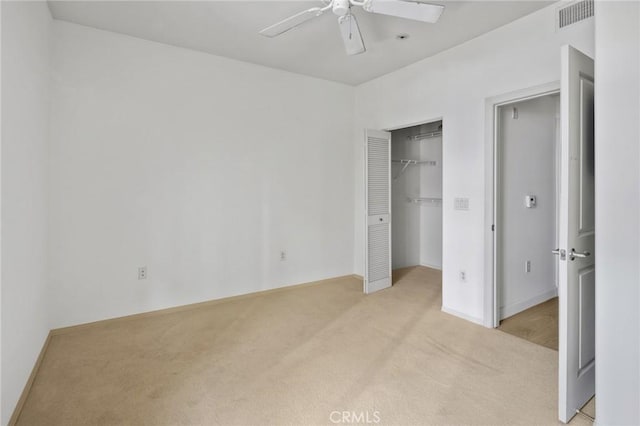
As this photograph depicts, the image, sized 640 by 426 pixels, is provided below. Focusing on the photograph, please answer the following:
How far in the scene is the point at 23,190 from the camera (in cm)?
→ 221

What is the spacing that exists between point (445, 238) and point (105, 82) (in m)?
3.66

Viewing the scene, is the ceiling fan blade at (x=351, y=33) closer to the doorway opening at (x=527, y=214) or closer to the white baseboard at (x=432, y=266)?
the doorway opening at (x=527, y=214)

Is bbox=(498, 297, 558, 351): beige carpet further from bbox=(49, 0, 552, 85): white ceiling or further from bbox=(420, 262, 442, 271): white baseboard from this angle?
bbox=(49, 0, 552, 85): white ceiling

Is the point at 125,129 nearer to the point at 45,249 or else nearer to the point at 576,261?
the point at 45,249

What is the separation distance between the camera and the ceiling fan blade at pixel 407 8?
2104 millimetres

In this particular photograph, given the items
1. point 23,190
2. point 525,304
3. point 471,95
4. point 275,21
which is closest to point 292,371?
point 23,190

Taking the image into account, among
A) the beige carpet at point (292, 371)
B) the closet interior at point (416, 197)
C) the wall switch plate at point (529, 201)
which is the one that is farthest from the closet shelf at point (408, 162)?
the beige carpet at point (292, 371)

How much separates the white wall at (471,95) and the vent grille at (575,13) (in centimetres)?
5

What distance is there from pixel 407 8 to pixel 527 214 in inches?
103
